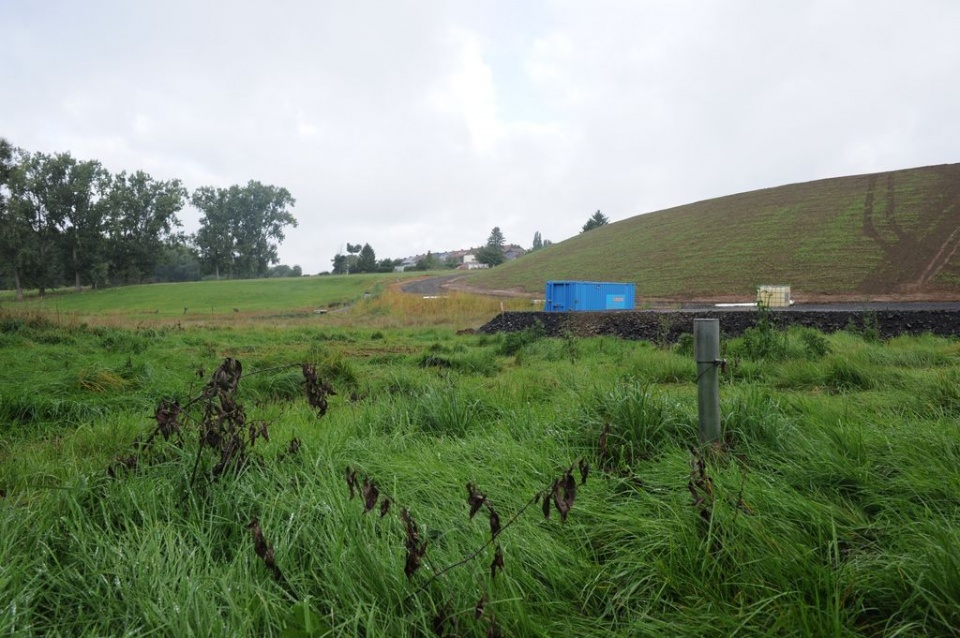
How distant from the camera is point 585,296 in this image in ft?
80.9

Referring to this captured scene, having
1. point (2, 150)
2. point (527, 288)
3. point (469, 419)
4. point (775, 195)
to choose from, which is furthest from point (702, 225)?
point (2, 150)

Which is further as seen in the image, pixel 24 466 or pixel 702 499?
pixel 24 466

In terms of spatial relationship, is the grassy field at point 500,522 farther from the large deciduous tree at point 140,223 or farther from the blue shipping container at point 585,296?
the large deciduous tree at point 140,223

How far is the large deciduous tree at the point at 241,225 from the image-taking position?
91.9m

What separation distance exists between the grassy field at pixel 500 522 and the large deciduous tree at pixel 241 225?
9788 centimetres

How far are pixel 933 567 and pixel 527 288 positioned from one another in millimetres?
47604

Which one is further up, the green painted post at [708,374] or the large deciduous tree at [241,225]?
the large deciduous tree at [241,225]

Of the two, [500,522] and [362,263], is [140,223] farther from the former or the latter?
[500,522]

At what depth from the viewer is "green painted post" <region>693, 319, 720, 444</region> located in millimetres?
2643

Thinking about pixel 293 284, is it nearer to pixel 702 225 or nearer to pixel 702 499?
pixel 702 225

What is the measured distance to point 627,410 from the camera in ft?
10.7

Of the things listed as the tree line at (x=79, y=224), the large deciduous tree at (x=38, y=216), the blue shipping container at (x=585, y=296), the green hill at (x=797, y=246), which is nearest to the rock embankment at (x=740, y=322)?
the blue shipping container at (x=585, y=296)

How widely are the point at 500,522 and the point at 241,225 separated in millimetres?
104306

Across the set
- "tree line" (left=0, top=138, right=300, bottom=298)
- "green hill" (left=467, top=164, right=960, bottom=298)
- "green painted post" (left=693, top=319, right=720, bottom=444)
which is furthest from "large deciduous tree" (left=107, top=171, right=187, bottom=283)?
"green painted post" (left=693, top=319, right=720, bottom=444)
